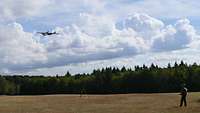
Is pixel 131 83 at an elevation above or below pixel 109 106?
above

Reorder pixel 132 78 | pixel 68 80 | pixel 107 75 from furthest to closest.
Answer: pixel 68 80 < pixel 107 75 < pixel 132 78

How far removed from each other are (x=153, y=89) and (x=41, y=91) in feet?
147

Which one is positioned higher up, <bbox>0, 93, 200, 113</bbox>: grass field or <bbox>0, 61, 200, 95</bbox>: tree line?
<bbox>0, 61, 200, 95</bbox>: tree line

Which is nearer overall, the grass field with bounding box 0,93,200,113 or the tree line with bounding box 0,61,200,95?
the grass field with bounding box 0,93,200,113

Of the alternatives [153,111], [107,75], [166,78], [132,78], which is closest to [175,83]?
[166,78]

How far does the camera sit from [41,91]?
18938 cm

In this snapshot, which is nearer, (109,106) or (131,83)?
(109,106)

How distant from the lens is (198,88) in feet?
490

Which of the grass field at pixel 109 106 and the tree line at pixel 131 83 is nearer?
the grass field at pixel 109 106

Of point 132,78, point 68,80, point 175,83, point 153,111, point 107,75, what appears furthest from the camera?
point 68,80

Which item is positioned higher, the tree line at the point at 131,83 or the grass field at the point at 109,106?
the tree line at the point at 131,83

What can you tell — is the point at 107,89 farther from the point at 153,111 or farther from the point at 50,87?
the point at 153,111

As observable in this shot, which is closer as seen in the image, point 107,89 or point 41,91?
point 107,89

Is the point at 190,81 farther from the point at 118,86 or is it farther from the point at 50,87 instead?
the point at 50,87
